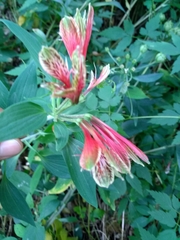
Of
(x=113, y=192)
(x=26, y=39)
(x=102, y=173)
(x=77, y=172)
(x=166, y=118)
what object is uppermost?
(x=26, y=39)

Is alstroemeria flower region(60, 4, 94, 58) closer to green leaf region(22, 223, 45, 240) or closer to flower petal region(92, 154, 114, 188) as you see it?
flower petal region(92, 154, 114, 188)

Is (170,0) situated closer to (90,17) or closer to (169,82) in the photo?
(169,82)

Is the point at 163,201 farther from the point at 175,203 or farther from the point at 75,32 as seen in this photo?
the point at 75,32

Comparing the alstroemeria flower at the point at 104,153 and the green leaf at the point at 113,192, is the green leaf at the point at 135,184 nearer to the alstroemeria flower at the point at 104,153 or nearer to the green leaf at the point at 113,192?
the green leaf at the point at 113,192

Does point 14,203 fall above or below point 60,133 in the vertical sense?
below

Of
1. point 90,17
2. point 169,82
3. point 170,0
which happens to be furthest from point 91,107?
point 170,0

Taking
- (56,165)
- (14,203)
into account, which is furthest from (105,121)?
(14,203)
